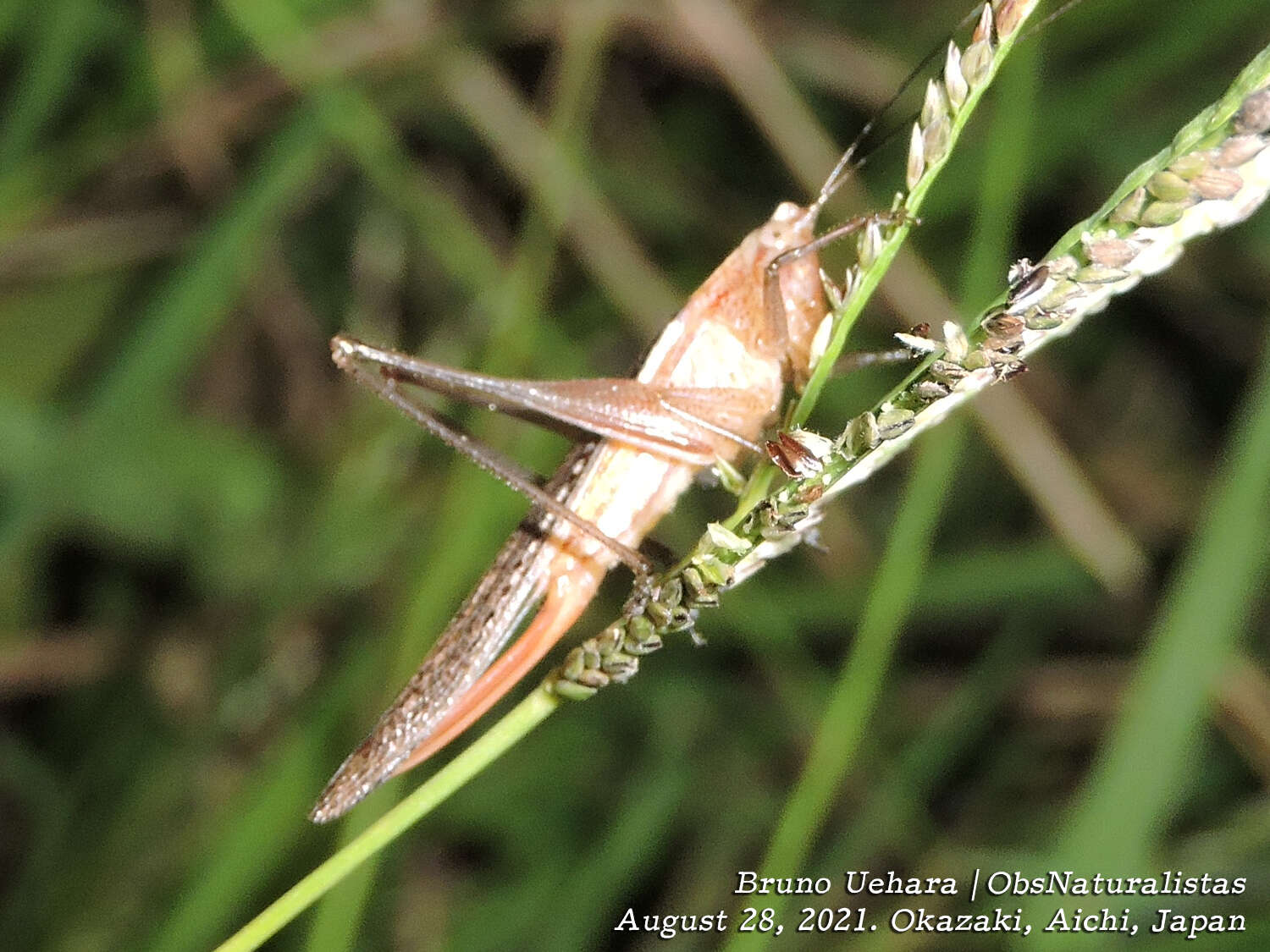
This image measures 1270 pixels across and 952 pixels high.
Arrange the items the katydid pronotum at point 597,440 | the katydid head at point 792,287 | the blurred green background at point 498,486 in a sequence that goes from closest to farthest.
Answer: the katydid pronotum at point 597,440 → the katydid head at point 792,287 → the blurred green background at point 498,486

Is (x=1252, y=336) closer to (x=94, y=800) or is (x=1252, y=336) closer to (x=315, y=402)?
(x=315, y=402)

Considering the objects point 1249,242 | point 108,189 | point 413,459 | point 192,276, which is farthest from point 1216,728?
point 108,189

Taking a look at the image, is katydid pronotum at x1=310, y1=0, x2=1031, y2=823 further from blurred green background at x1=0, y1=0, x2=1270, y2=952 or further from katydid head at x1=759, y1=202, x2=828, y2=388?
blurred green background at x1=0, y1=0, x2=1270, y2=952

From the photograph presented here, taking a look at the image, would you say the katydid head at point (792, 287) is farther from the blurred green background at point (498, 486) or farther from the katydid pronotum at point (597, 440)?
the blurred green background at point (498, 486)

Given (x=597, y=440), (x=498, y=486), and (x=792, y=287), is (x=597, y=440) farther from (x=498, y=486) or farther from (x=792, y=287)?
(x=498, y=486)

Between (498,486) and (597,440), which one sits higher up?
(498,486)

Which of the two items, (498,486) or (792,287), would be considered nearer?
(792,287)

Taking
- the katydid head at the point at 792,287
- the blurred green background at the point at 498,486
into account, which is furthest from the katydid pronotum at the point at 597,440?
→ the blurred green background at the point at 498,486

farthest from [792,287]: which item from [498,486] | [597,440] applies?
[498,486]
